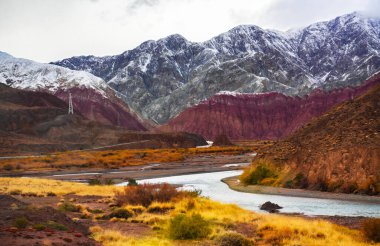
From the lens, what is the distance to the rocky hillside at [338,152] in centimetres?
4047

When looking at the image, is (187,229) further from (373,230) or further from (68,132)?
(68,132)

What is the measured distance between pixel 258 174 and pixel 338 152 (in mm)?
10005

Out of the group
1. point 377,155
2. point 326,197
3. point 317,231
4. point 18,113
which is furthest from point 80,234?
point 18,113

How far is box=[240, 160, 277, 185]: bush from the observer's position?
50781 mm

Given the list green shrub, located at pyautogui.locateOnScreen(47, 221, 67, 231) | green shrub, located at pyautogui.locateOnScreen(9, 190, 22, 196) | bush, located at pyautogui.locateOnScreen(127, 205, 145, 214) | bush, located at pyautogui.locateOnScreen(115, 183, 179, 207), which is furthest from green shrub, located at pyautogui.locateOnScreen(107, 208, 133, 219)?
green shrub, located at pyautogui.locateOnScreen(9, 190, 22, 196)

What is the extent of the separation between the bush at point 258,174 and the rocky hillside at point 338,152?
3.90 feet

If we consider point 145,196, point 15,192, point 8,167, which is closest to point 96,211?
point 145,196

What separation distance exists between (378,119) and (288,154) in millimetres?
9728

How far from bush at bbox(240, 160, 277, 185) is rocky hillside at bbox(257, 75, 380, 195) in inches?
46.8

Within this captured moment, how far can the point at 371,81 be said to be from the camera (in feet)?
650

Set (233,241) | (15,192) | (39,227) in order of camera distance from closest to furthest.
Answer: (233,241) < (39,227) < (15,192)

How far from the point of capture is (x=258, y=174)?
2013 inches

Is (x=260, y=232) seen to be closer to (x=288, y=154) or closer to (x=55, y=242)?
(x=55, y=242)

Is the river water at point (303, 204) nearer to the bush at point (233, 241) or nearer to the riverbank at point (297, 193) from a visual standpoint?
the riverbank at point (297, 193)
